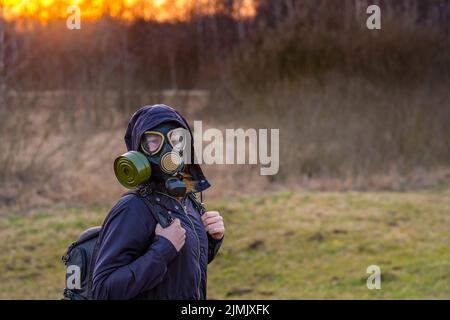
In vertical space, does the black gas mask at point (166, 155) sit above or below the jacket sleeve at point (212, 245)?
above

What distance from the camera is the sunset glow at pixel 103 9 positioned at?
15.6 meters

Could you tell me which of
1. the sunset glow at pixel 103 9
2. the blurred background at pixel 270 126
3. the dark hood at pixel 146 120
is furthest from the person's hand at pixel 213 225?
the sunset glow at pixel 103 9

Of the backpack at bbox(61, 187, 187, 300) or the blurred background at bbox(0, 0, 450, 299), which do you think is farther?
the blurred background at bbox(0, 0, 450, 299)

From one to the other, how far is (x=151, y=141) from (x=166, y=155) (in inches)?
3.8

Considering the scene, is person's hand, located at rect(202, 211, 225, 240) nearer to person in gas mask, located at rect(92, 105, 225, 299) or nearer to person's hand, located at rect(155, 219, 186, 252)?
person in gas mask, located at rect(92, 105, 225, 299)

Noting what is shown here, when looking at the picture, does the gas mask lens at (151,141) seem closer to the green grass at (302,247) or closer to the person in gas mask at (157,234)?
the person in gas mask at (157,234)

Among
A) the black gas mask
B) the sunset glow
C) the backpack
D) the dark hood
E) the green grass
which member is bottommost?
the green grass

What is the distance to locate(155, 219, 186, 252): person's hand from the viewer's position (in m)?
3.32

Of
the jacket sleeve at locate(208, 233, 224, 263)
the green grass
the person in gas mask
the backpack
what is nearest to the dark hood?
the person in gas mask

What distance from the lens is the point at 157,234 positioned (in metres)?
3.34

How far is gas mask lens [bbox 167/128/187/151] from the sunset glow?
11.8 meters

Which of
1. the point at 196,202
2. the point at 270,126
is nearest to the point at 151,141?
the point at 196,202

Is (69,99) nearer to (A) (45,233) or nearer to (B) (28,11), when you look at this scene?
(B) (28,11)
